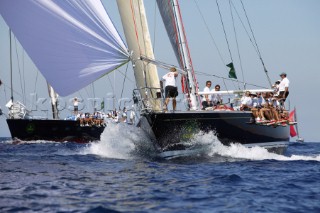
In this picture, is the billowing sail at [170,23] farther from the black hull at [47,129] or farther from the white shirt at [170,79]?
the black hull at [47,129]

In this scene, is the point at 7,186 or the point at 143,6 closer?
the point at 7,186

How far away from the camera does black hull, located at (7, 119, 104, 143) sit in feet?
111

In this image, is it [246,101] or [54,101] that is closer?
[246,101]

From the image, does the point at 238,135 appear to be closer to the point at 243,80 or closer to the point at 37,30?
the point at 243,80

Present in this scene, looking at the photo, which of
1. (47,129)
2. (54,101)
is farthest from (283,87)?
(47,129)

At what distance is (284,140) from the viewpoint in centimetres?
1955

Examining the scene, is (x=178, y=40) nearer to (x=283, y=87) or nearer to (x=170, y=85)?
(x=170, y=85)

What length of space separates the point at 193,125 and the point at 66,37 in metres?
4.39

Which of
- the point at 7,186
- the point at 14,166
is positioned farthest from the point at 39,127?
the point at 7,186

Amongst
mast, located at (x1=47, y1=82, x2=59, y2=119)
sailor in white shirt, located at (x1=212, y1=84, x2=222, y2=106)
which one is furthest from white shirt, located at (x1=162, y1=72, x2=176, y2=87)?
mast, located at (x1=47, y1=82, x2=59, y2=119)

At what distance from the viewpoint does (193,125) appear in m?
14.7

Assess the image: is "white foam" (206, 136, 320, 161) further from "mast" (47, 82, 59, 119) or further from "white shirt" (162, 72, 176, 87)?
"mast" (47, 82, 59, 119)

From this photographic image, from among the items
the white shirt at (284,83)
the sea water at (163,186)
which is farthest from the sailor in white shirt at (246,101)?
the sea water at (163,186)

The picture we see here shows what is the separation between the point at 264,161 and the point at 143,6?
21.4 ft
